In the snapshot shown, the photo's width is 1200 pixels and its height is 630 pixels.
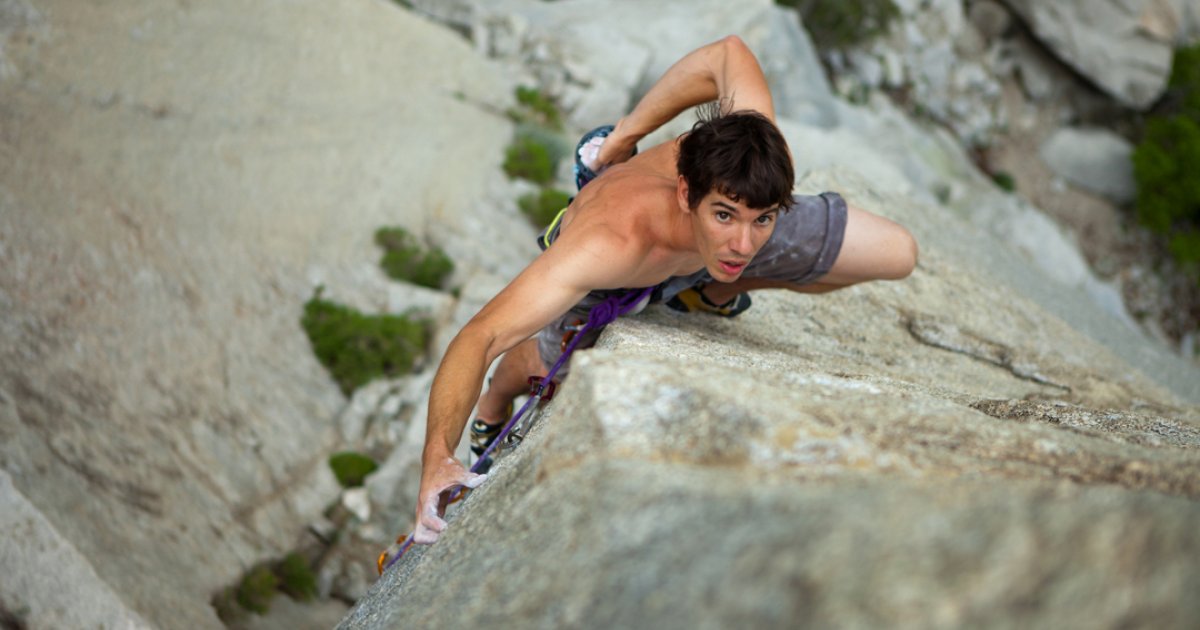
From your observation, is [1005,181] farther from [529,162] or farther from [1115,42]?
[529,162]

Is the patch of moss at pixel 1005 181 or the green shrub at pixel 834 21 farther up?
the green shrub at pixel 834 21

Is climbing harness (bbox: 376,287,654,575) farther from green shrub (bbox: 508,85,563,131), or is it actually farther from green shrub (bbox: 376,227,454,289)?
green shrub (bbox: 508,85,563,131)

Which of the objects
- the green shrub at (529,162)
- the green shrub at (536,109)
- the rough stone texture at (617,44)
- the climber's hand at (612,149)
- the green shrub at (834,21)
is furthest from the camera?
the green shrub at (834,21)

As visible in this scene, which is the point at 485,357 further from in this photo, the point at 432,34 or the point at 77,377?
the point at 432,34

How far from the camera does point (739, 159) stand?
337cm

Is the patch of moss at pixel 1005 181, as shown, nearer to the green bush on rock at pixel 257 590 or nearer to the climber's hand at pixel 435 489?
the green bush on rock at pixel 257 590

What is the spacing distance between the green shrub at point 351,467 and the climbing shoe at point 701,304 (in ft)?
12.9

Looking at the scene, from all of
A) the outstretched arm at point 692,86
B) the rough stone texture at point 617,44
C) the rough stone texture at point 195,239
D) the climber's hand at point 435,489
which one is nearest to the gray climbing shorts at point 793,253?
the outstretched arm at point 692,86

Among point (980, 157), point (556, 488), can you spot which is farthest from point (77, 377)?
point (980, 157)

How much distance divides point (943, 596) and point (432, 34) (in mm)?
12847

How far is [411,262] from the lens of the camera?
9320 mm

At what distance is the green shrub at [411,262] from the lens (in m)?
9.27

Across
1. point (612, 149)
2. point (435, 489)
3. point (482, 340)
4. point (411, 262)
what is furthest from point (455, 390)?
point (411, 262)

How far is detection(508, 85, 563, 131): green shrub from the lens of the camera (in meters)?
13.0
